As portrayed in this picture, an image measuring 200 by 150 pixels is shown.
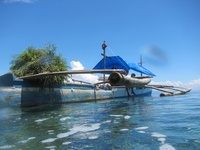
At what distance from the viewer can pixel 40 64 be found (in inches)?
866

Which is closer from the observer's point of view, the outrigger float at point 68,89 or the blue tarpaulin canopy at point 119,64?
the outrigger float at point 68,89

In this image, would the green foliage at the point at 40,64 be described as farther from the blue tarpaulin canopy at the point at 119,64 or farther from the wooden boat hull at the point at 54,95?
the blue tarpaulin canopy at the point at 119,64

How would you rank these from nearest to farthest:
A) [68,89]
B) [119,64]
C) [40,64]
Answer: [40,64] → [68,89] → [119,64]

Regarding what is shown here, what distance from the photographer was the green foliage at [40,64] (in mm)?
21859

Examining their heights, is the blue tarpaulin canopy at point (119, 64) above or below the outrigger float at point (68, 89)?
above

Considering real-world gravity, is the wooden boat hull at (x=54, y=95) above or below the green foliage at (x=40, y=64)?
below

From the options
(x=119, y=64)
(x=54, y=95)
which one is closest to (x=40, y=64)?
(x=54, y=95)

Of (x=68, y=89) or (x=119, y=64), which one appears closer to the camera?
(x=68, y=89)

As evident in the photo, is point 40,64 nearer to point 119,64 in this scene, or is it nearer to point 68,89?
point 68,89

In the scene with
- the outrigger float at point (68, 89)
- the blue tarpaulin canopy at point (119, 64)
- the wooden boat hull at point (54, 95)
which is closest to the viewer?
the outrigger float at point (68, 89)

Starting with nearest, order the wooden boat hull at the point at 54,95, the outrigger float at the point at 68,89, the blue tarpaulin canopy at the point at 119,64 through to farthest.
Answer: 1. the outrigger float at the point at 68,89
2. the wooden boat hull at the point at 54,95
3. the blue tarpaulin canopy at the point at 119,64

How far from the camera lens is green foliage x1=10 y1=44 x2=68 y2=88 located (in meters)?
21.9

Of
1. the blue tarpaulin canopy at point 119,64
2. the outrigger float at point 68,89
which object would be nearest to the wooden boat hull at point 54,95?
the outrigger float at point 68,89

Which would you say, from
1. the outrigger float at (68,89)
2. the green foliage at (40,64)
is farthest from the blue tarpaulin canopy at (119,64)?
the green foliage at (40,64)
